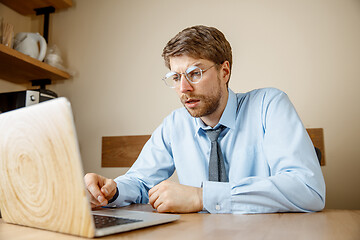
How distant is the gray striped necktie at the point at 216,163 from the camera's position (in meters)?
1.24

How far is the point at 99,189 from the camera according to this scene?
3.50ft

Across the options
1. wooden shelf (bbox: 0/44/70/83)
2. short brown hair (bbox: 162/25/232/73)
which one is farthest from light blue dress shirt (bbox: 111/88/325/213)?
wooden shelf (bbox: 0/44/70/83)

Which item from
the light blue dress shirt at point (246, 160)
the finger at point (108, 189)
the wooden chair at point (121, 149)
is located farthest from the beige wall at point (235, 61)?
the finger at point (108, 189)

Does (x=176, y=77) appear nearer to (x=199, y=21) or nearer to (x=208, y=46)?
(x=208, y=46)

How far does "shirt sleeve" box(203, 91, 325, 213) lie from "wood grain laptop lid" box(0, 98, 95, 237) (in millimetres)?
461

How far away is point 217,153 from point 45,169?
806mm

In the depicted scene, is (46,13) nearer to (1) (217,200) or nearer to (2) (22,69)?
(2) (22,69)

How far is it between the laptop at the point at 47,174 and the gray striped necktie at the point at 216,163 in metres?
0.54

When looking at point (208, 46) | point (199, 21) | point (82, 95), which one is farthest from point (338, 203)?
point (82, 95)

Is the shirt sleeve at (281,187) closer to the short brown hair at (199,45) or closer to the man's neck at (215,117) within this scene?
the man's neck at (215,117)

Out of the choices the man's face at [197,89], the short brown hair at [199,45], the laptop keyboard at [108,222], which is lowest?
the laptop keyboard at [108,222]

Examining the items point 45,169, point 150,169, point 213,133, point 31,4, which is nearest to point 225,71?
point 213,133

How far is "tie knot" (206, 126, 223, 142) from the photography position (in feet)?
4.33

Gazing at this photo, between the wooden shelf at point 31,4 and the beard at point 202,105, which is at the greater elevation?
the wooden shelf at point 31,4
